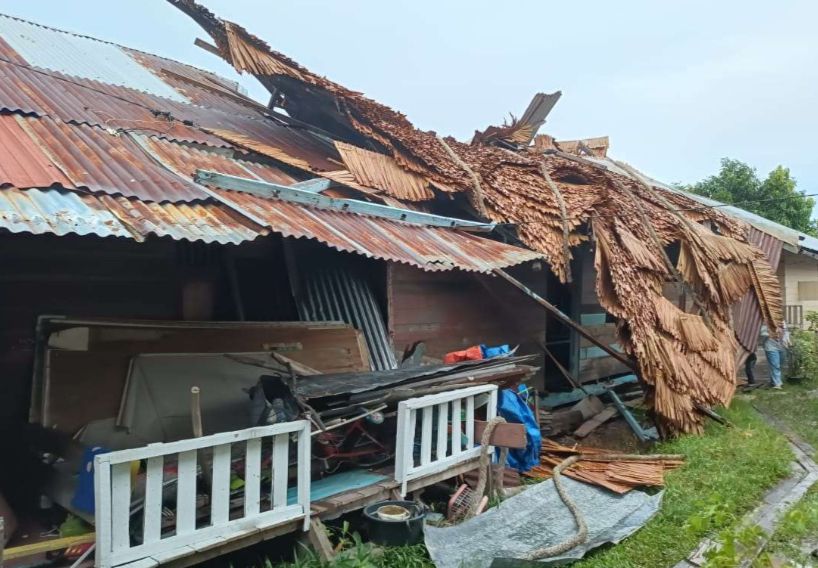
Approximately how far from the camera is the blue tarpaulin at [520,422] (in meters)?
5.90

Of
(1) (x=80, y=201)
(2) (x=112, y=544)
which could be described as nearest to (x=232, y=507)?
(2) (x=112, y=544)

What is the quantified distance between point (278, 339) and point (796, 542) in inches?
175

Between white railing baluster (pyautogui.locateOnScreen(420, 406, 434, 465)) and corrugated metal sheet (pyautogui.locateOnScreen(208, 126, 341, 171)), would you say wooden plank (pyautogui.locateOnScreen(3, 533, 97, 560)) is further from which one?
corrugated metal sheet (pyautogui.locateOnScreen(208, 126, 341, 171))

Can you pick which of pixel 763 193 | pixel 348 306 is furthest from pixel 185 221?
pixel 763 193

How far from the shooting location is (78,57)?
7965 millimetres

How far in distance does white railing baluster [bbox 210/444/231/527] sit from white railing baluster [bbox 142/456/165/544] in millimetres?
293

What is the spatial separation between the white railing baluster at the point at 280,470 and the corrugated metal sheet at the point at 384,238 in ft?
4.97

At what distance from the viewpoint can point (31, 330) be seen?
4594 millimetres

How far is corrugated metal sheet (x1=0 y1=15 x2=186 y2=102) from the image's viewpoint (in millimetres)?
7371

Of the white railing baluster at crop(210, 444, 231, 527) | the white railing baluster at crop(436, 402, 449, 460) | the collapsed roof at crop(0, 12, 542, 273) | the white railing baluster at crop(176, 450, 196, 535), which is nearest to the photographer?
the white railing baluster at crop(176, 450, 196, 535)

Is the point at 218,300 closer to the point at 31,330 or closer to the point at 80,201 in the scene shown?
the point at 31,330

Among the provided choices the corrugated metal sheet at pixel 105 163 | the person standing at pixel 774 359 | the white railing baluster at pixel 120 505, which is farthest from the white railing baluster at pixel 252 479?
the person standing at pixel 774 359

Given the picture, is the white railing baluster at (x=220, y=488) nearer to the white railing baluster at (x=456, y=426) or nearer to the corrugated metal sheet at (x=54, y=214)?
the corrugated metal sheet at (x=54, y=214)

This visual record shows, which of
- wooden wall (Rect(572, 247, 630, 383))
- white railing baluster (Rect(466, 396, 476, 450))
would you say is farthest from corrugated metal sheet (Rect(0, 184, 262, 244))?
wooden wall (Rect(572, 247, 630, 383))
